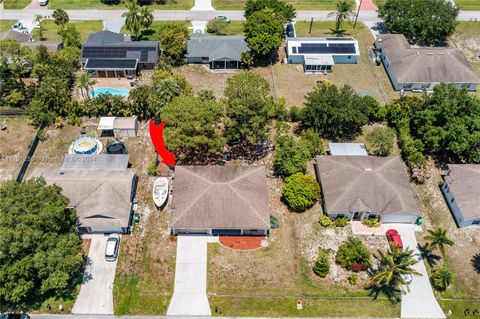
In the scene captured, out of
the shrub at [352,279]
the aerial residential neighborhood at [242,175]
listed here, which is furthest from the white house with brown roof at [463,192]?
the shrub at [352,279]

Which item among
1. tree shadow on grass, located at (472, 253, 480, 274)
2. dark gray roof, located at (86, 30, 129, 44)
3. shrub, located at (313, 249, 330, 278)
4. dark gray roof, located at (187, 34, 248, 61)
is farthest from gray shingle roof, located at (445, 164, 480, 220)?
dark gray roof, located at (86, 30, 129, 44)

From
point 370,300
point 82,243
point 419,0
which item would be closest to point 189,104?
point 82,243

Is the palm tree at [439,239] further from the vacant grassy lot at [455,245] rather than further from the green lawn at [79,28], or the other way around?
the green lawn at [79,28]

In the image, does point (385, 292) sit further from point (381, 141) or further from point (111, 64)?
point (111, 64)

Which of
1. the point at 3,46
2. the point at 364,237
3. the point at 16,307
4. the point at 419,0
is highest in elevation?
the point at 419,0

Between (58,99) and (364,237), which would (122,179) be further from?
(364,237)

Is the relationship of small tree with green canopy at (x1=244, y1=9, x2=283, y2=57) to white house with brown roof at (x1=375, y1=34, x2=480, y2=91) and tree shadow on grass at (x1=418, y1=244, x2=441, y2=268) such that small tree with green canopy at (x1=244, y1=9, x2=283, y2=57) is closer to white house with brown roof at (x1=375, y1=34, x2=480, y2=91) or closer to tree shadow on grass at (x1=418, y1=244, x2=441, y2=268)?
white house with brown roof at (x1=375, y1=34, x2=480, y2=91)

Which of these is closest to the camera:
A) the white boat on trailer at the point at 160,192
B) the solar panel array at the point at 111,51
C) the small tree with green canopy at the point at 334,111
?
the white boat on trailer at the point at 160,192
